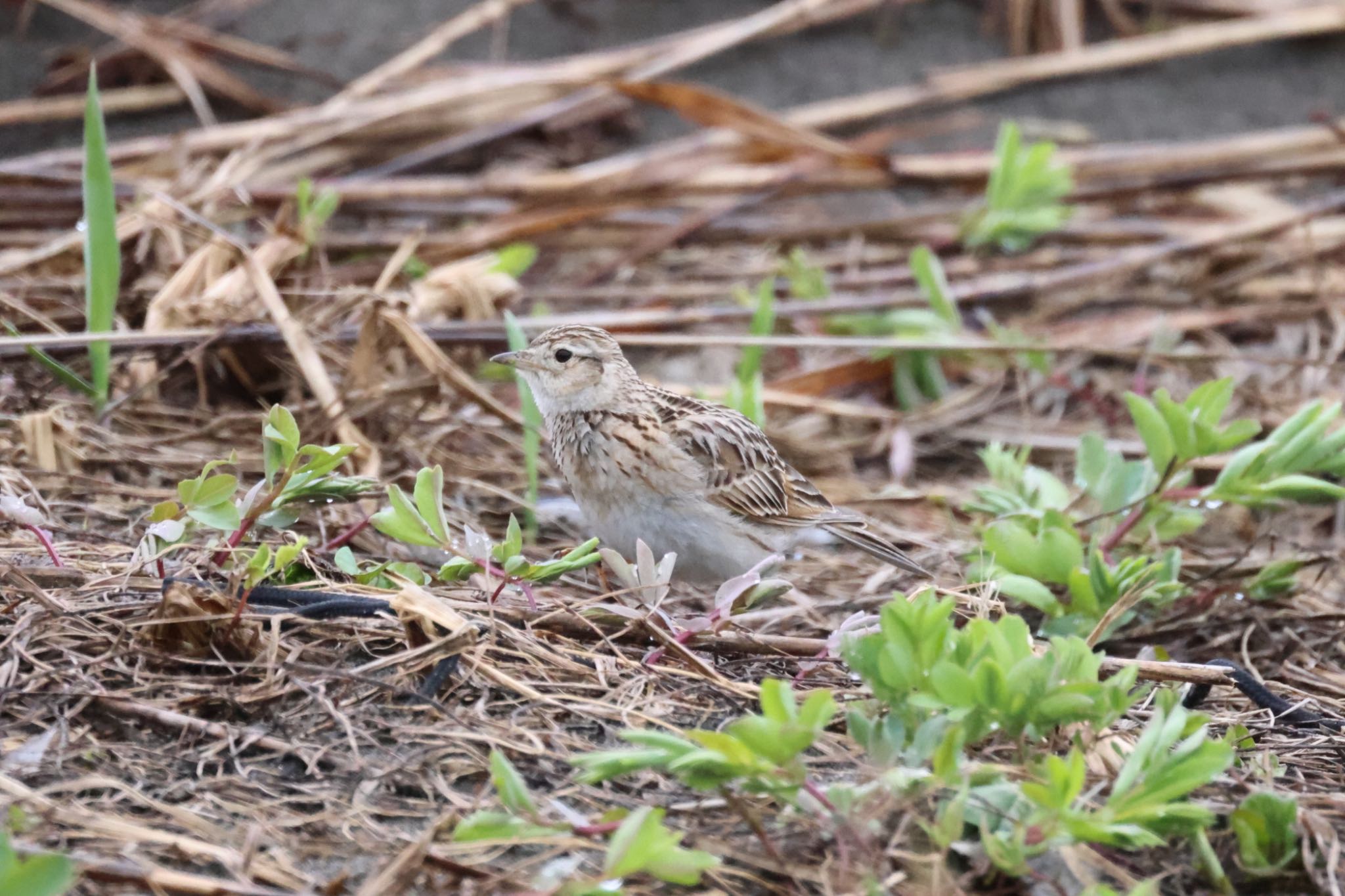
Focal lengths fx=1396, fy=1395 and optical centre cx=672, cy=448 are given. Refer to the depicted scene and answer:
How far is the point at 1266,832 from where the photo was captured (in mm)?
2521

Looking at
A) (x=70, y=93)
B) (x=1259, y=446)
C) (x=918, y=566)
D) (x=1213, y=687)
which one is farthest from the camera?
(x=70, y=93)

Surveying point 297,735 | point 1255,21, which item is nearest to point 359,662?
point 297,735

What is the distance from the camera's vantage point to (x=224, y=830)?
2400 millimetres

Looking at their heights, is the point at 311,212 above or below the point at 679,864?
above

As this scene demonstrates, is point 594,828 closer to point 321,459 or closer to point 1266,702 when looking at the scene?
point 321,459

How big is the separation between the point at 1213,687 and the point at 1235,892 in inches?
44.2

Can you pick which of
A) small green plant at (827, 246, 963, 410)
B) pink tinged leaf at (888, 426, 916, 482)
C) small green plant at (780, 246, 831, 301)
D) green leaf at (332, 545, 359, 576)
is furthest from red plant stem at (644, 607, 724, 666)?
small green plant at (780, 246, 831, 301)

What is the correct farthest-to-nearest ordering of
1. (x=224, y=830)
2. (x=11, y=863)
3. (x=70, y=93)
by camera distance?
1. (x=70, y=93)
2. (x=224, y=830)
3. (x=11, y=863)

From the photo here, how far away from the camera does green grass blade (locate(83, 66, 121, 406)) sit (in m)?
4.30

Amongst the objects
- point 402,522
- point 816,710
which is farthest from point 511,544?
point 816,710

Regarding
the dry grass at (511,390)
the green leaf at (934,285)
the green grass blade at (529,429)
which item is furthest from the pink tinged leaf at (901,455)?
the green grass blade at (529,429)

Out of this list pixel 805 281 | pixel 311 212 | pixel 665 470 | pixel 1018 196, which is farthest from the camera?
pixel 1018 196

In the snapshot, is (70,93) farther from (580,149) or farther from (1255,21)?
(1255,21)

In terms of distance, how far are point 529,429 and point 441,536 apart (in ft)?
5.26
